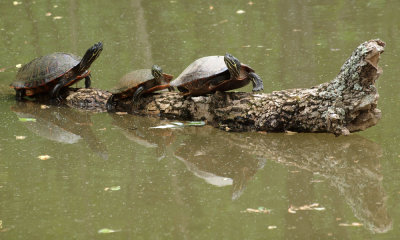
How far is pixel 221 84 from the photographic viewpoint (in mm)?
5586

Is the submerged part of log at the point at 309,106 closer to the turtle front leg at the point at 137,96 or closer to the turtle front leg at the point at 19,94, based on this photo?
the turtle front leg at the point at 137,96

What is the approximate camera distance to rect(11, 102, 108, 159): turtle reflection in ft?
18.1

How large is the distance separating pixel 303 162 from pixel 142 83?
222cm

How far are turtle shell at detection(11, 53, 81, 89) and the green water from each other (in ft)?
1.05

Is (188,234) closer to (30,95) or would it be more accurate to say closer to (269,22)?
(30,95)

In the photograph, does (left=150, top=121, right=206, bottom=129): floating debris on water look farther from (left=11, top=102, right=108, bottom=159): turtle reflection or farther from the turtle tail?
the turtle tail

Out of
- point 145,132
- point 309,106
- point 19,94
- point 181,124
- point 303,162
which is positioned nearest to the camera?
point 303,162

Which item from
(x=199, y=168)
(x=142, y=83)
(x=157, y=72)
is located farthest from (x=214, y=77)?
(x=199, y=168)

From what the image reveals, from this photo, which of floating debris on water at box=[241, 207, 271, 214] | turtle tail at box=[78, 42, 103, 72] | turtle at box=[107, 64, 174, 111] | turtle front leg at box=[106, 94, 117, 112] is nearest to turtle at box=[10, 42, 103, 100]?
turtle tail at box=[78, 42, 103, 72]

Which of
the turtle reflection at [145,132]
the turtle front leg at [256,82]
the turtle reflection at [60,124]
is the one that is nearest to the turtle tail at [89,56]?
the turtle reflection at [60,124]

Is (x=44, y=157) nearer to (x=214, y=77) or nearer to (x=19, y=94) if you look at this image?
(x=214, y=77)

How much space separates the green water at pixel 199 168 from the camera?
368 centimetres

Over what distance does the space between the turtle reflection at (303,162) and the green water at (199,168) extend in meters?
0.01

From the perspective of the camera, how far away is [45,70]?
21.7ft
